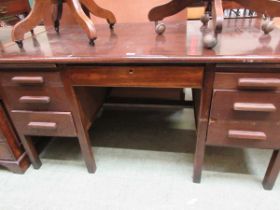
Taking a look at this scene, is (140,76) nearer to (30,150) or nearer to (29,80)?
(29,80)

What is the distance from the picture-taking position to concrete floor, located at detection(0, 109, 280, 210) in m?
1.09

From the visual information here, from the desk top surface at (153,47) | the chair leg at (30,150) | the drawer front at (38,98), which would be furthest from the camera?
the chair leg at (30,150)

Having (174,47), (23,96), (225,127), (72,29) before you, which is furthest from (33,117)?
(225,127)

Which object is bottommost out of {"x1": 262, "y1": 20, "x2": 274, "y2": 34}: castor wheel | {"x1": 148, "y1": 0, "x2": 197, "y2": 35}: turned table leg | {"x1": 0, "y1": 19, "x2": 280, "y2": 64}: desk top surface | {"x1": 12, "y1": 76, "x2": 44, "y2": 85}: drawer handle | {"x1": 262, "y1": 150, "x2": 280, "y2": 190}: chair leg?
{"x1": 262, "y1": 150, "x2": 280, "y2": 190}: chair leg

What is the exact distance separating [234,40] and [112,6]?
1.02 meters

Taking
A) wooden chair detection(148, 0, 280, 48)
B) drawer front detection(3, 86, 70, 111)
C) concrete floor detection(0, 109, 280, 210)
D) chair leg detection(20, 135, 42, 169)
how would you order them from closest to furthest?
1. wooden chair detection(148, 0, 280, 48)
2. drawer front detection(3, 86, 70, 111)
3. concrete floor detection(0, 109, 280, 210)
4. chair leg detection(20, 135, 42, 169)

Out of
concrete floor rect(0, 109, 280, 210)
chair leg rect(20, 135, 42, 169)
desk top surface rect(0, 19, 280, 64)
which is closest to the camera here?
desk top surface rect(0, 19, 280, 64)

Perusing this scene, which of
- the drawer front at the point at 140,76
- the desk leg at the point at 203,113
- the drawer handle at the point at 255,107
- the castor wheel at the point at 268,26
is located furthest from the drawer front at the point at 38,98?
the castor wheel at the point at 268,26

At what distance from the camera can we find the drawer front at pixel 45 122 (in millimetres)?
1046

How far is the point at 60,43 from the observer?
105 cm

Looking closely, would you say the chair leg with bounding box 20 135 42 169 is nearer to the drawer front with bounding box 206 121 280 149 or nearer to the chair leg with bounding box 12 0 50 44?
the chair leg with bounding box 12 0 50 44

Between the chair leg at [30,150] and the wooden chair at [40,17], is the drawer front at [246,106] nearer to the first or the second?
the wooden chair at [40,17]

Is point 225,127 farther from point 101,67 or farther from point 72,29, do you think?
point 72,29

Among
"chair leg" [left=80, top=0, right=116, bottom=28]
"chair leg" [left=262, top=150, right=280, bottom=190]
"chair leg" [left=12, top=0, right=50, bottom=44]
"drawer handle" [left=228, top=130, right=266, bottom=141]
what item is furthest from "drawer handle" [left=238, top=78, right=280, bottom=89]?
"chair leg" [left=12, top=0, right=50, bottom=44]
